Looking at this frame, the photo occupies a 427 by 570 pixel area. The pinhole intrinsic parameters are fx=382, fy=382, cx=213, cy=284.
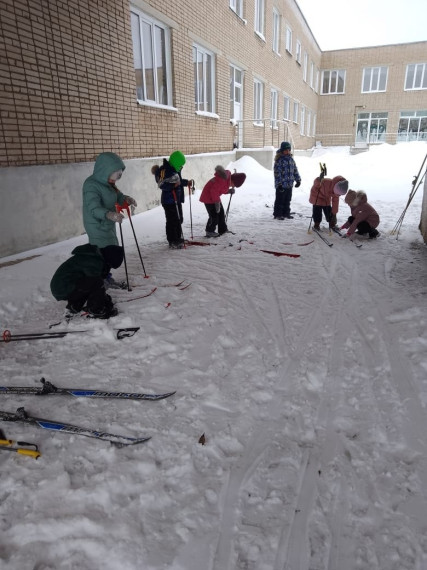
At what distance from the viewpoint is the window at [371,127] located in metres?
32.4

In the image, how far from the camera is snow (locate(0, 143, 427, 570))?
164cm

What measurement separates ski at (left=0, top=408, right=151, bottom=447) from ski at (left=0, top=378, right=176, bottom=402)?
8.8 inches

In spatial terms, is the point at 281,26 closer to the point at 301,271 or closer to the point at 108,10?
the point at 108,10

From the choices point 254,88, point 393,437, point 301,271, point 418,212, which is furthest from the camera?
point 254,88

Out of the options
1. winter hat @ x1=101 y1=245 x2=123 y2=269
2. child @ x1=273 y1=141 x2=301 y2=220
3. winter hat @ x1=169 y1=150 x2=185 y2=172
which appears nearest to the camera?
winter hat @ x1=101 y1=245 x2=123 y2=269

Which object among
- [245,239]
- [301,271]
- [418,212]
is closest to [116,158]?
[301,271]

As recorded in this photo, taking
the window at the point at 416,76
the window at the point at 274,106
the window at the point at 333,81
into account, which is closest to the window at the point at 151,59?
the window at the point at 274,106

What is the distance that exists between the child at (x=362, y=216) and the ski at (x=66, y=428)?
5763mm

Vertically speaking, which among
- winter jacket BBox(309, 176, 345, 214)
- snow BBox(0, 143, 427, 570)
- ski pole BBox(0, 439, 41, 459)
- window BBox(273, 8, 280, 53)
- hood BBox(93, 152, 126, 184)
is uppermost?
window BBox(273, 8, 280, 53)

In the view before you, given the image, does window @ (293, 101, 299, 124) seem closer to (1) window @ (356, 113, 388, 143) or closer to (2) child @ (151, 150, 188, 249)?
(1) window @ (356, 113, 388, 143)

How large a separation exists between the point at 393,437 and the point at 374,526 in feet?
2.05

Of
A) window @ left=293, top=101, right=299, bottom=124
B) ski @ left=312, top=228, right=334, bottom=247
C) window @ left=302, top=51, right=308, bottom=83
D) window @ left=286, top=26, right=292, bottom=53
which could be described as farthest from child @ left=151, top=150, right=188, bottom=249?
window @ left=302, top=51, right=308, bottom=83

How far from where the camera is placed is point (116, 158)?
13.8 feet

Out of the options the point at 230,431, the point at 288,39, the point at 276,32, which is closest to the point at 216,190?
the point at 230,431
